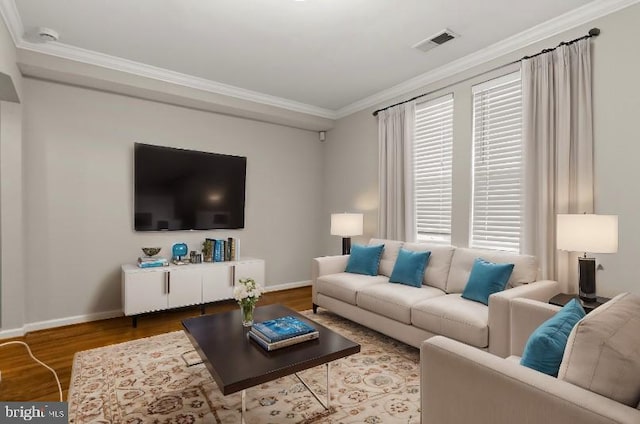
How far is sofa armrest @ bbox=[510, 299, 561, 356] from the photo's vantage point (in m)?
2.04

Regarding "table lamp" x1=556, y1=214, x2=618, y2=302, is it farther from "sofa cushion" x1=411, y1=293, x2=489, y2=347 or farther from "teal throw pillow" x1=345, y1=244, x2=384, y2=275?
"teal throw pillow" x1=345, y1=244, x2=384, y2=275

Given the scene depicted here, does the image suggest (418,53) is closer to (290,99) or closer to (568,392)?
(290,99)

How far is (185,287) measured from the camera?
4004 millimetres

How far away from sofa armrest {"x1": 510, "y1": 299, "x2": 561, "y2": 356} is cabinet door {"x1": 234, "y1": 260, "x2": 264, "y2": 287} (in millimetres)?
3117

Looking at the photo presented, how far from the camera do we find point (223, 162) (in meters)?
4.77

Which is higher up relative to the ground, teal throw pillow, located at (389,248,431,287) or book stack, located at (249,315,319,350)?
teal throw pillow, located at (389,248,431,287)

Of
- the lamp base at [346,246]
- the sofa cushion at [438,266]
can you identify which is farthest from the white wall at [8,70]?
the sofa cushion at [438,266]

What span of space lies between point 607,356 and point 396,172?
344 centimetres

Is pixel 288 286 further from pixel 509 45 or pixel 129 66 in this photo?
pixel 509 45

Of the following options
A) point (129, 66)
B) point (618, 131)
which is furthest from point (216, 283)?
point (618, 131)

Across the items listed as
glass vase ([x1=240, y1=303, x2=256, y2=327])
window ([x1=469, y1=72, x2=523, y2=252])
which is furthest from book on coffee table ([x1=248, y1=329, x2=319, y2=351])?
window ([x1=469, y1=72, x2=523, y2=252])

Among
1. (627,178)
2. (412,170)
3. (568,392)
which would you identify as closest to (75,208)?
(412,170)

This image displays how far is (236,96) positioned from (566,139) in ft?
12.2

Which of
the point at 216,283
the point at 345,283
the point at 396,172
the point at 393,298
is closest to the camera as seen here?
the point at 393,298
